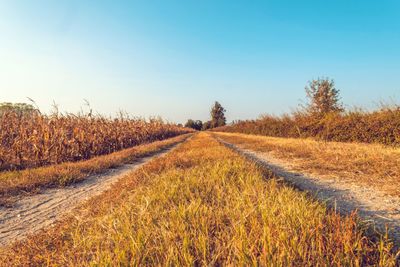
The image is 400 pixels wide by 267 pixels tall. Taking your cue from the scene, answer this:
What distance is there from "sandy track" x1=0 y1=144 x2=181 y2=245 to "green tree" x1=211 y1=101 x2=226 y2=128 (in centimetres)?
8805

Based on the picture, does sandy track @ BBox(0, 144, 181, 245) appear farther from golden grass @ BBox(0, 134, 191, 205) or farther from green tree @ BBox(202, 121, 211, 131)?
green tree @ BBox(202, 121, 211, 131)

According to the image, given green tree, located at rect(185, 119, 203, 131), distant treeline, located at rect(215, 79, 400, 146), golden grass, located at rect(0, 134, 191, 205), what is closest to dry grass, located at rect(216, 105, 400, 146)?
distant treeline, located at rect(215, 79, 400, 146)

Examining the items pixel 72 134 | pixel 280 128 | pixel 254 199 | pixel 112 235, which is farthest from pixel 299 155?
pixel 280 128

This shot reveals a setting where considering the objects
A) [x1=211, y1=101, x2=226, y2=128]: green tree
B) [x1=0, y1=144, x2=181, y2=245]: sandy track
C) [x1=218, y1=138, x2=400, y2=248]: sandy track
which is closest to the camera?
[x1=218, y1=138, x2=400, y2=248]: sandy track

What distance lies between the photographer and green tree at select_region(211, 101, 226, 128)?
307 ft

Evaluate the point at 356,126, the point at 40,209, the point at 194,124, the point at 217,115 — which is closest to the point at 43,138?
the point at 40,209

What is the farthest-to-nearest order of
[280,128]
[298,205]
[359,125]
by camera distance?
[280,128]
[359,125]
[298,205]

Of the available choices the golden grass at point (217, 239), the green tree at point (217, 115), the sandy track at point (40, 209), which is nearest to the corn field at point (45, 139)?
the sandy track at point (40, 209)

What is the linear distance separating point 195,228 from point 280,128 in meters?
21.2

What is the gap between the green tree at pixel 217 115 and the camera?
93625 mm

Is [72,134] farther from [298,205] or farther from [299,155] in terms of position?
[298,205]

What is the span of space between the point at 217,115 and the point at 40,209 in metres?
93.0

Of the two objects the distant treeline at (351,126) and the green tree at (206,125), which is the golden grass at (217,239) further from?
the green tree at (206,125)

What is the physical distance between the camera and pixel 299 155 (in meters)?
8.66
